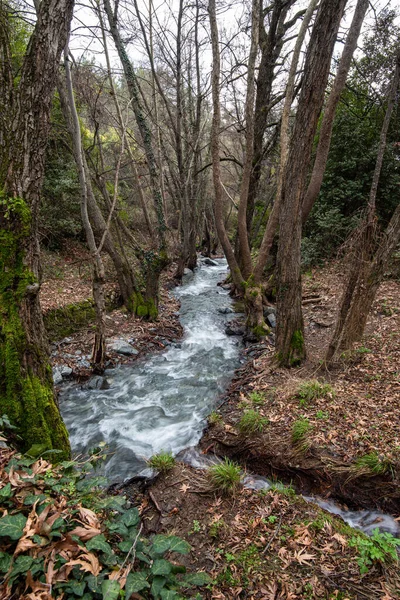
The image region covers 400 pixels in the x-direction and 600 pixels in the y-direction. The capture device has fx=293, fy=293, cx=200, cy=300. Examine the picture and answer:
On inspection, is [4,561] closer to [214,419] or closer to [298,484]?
[298,484]

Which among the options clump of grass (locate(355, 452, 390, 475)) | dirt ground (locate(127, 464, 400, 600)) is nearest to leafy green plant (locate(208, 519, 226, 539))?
dirt ground (locate(127, 464, 400, 600))

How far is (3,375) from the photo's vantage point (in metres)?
2.70

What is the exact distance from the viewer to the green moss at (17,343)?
8.71 ft

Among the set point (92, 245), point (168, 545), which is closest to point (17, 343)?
point (168, 545)

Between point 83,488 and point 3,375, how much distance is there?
132 centimetres

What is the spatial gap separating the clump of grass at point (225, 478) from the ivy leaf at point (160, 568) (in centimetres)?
214

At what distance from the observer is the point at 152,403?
6.10 metres

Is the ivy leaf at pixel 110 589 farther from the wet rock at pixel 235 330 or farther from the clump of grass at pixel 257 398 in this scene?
the wet rock at pixel 235 330

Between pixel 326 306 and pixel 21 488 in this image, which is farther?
pixel 326 306

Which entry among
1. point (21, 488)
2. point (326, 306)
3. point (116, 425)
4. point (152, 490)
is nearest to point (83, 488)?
point (21, 488)

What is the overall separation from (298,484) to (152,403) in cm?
326

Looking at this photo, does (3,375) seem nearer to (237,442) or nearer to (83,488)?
(83,488)

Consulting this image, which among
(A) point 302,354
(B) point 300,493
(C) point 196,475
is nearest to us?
(B) point 300,493

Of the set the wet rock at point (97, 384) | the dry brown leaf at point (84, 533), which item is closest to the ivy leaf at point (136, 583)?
the dry brown leaf at point (84, 533)
